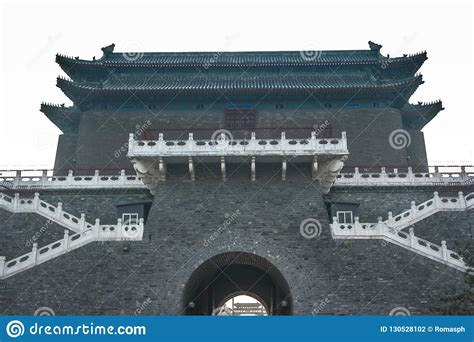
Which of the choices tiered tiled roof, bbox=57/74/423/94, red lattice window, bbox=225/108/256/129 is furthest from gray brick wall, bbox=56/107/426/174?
tiered tiled roof, bbox=57/74/423/94

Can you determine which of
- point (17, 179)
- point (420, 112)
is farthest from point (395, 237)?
point (17, 179)

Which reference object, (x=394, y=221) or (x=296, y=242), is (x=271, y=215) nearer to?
(x=296, y=242)

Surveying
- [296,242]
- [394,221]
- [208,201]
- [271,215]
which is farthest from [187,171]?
[394,221]

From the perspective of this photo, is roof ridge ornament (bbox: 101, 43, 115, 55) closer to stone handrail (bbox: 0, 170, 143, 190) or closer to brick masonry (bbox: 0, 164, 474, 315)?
stone handrail (bbox: 0, 170, 143, 190)

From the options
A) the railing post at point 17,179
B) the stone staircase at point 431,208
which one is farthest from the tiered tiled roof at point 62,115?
the stone staircase at point 431,208

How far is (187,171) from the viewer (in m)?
26.9
